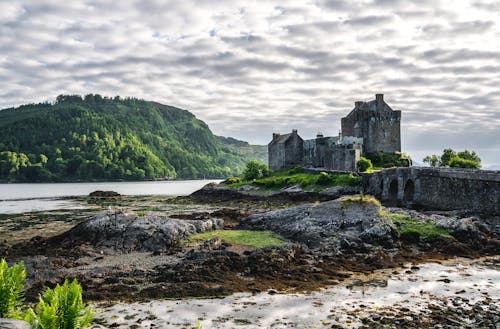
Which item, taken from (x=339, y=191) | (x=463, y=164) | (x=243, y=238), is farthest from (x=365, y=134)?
(x=243, y=238)

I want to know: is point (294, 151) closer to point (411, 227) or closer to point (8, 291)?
point (411, 227)

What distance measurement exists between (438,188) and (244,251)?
26091 mm

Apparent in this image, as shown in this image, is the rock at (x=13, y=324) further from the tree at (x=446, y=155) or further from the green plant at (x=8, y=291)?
the tree at (x=446, y=155)

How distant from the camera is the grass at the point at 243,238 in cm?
2511

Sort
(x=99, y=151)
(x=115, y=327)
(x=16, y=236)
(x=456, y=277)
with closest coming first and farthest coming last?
1. (x=115, y=327)
2. (x=456, y=277)
3. (x=16, y=236)
4. (x=99, y=151)

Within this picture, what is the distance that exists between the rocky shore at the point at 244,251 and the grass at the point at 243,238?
2.13 feet

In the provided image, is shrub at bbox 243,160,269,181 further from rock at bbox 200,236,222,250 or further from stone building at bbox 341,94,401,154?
rock at bbox 200,236,222,250

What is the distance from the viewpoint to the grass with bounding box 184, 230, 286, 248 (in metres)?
25.1

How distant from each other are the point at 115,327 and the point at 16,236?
23506mm

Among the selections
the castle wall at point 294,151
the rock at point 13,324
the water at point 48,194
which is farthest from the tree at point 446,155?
the rock at point 13,324

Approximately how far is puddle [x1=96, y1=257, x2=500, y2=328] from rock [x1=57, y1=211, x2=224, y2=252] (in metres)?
10.3

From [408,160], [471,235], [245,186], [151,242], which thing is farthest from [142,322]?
[408,160]

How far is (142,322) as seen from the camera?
531 inches

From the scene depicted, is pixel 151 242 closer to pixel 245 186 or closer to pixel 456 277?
pixel 456 277
